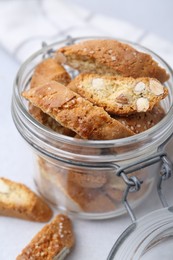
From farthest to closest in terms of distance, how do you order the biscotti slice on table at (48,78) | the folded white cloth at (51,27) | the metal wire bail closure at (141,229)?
the folded white cloth at (51,27) < the biscotti slice on table at (48,78) < the metal wire bail closure at (141,229)

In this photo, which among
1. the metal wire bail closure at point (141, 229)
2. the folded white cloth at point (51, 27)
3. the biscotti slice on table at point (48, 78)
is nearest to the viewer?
A: the metal wire bail closure at point (141, 229)

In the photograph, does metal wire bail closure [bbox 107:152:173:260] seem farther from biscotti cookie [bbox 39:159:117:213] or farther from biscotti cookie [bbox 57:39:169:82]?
biscotti cookie [bbox 57:39:169:82]

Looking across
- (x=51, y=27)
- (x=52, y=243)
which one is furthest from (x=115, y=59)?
(x=51, y=27)


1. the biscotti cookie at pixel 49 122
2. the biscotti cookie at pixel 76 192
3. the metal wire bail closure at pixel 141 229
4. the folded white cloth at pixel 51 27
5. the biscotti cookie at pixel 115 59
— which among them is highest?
the folded white cloth at pixel 51 27

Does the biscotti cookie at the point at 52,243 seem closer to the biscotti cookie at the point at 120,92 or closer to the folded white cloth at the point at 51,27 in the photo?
the biscotti cookie at the point at 120,92

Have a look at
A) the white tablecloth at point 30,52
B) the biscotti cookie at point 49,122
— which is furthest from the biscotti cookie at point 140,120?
the white tablecloth at point 30,52

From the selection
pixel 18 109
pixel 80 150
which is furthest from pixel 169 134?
pixel 18 109
